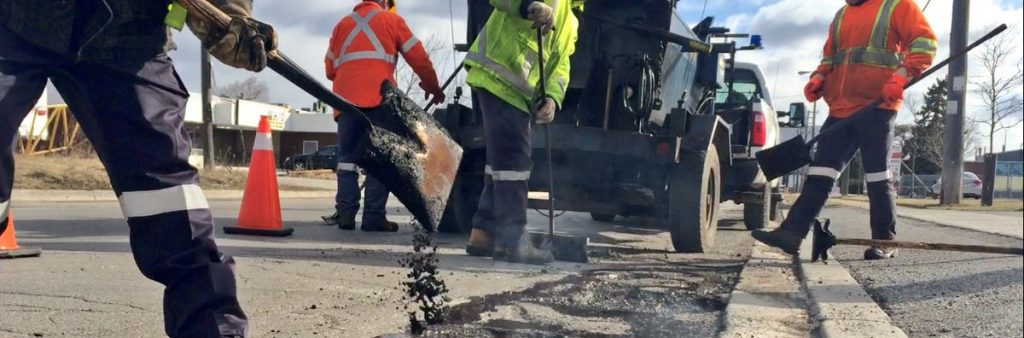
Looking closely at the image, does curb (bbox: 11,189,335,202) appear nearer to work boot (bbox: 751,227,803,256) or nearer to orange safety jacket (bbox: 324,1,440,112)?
orange safety jacket (bbox: 324,1,440,112)

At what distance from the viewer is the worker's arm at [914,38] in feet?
14.3

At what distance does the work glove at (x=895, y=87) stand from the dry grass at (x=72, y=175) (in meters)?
9.20

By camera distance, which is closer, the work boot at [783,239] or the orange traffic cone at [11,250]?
the orange traffic cone at [11,250]

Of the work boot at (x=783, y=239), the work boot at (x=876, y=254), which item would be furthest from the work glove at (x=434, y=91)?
the work boot at (x=876, y=254)

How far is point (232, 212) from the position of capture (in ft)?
27.5

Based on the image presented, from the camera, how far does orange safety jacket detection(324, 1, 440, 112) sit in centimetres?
571

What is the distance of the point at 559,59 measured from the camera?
4.36 metres

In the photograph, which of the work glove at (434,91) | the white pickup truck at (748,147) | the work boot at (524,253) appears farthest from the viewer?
the white pickup truck at (748,147)

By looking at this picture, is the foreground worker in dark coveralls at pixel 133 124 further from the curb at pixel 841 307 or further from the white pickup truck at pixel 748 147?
the white pickup truck at pixel 748 147

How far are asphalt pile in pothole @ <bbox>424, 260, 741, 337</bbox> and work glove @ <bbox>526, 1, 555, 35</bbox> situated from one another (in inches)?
51.2

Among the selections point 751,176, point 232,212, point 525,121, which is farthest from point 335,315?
point 232,212

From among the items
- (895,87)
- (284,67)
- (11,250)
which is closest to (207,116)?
(11,250)

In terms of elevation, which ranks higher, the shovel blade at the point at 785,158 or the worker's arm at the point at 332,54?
the worker's arm at the point at 332,54

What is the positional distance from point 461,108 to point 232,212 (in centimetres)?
399
